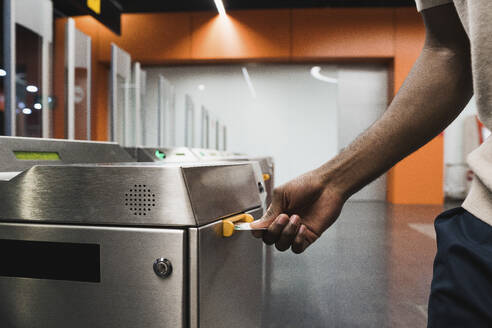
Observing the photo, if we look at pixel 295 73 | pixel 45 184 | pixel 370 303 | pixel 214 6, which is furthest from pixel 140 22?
pixel 45 184

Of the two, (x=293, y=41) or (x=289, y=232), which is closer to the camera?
(x=289, y=232)

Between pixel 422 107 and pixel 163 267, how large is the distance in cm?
43

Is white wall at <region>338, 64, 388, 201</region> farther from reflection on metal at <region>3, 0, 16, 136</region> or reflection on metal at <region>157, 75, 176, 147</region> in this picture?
reflection on metal at <region>3, 0, 16, 136</region>

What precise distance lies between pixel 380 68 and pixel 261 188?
17.5ft

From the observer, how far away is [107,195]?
0.58m

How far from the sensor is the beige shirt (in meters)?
0.38

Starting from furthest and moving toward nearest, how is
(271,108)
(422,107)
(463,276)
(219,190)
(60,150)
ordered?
1. (271,108)
2. (60,150)
3. (219,190)
4. (422,107)
5. (463,276)

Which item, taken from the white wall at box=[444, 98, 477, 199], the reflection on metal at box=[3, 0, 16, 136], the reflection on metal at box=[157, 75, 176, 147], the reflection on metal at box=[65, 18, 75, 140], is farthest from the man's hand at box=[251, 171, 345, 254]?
the white wall at box=[444, 98, 477, 199]

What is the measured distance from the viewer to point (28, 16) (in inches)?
82.3

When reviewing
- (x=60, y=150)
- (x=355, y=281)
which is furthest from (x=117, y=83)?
(x=60, y=150)

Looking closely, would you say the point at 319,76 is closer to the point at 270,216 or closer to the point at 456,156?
the point at 456,156

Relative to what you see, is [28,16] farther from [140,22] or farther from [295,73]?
[295,73]

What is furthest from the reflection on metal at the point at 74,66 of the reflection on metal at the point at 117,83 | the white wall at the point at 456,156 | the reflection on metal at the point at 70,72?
the white wall at the point at 456,156

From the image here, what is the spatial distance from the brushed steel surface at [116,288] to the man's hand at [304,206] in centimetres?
14
